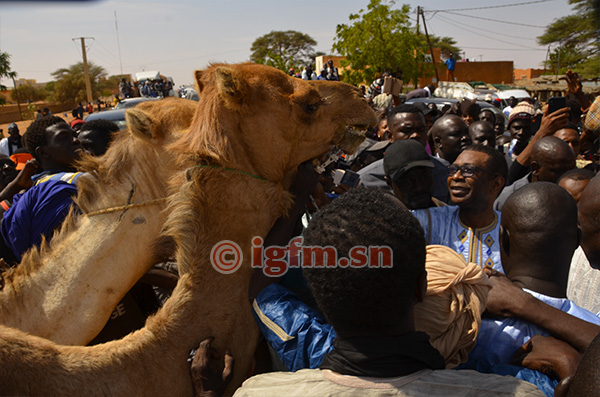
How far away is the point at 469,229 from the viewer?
10.9 feet

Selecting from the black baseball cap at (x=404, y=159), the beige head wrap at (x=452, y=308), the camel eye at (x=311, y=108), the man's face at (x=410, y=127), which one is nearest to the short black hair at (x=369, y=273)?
the beige head wrap at (x=452, y=308)

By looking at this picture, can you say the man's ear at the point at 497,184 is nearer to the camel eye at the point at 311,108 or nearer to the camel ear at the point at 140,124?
the camel eye at the point at 311,108

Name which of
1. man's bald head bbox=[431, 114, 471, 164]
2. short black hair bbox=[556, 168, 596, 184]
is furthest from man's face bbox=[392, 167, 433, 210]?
man's bald head bbox=[431, 114, 471, 164]

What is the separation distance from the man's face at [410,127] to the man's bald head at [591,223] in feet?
10.1

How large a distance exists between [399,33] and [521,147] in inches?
791

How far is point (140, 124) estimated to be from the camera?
7.93ft

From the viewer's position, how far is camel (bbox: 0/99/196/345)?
2219mm

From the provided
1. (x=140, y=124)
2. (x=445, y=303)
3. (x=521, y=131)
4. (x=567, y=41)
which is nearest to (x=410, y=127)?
(x=521, y=131)

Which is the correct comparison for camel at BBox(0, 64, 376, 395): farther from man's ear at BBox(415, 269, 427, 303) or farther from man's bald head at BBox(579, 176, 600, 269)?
man's bald head at BBox(579, 176, 600, 269)

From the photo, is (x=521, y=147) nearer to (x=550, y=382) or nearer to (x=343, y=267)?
(x=550, y=382)

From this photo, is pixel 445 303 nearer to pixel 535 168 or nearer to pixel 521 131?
pixel 535 168

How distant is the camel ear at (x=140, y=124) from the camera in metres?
2.39

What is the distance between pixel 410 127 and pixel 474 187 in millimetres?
2481

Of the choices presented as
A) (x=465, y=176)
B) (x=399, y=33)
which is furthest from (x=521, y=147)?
(x=399, y=33)
